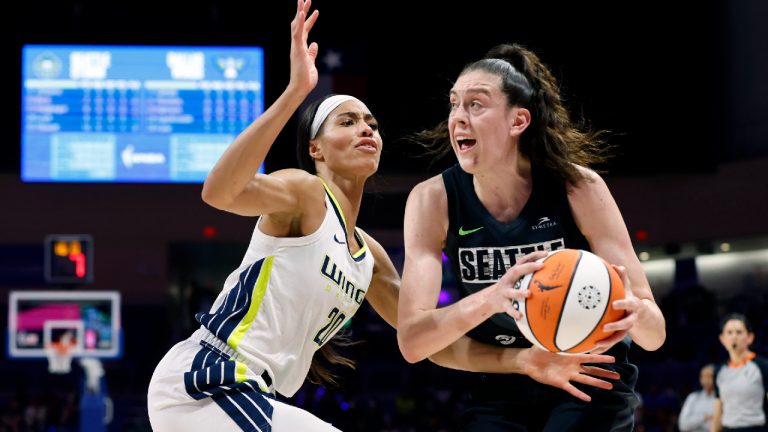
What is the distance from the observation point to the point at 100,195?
14844mm

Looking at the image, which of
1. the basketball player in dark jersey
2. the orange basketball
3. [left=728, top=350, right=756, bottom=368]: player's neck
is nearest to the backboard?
[left=728, top=350, right=756, bottom=368]: player's neck

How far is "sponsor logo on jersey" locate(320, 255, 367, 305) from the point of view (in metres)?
3.44

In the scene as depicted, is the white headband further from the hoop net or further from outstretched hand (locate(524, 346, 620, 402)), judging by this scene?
the hoop net

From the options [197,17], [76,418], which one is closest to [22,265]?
[76,418]

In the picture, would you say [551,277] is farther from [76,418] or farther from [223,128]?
[76,418]

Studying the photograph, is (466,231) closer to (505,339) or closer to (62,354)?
(505,339)

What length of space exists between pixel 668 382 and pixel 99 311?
25.9ft

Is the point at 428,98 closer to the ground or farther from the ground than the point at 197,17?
closer to the ground

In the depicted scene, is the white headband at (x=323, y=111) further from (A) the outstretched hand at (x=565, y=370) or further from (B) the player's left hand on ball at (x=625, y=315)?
(B) the player's left hand on ball at (x=625, y=315)

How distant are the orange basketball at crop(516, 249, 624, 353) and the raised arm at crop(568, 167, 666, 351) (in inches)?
8.9

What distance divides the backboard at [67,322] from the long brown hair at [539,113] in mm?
9483

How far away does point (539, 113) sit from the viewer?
346 cm

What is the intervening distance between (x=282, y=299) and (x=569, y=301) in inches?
40.8

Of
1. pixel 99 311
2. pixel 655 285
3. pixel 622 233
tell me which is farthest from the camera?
pixel 655 285
